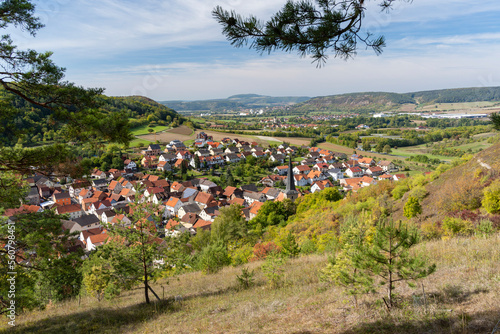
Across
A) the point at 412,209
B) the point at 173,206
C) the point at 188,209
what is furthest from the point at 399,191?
the point at 173,206

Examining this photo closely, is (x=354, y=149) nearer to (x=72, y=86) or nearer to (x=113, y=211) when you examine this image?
(x=113, y=211)

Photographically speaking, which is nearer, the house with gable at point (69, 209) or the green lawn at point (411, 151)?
the house with gable at point (69, 209)

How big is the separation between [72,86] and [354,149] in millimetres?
88388

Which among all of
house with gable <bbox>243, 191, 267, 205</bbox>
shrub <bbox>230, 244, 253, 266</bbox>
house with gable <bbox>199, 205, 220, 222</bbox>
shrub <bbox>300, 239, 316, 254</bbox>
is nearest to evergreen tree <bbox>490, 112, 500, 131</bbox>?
shrub <bbox>300, 239, 316, 254</bbox>

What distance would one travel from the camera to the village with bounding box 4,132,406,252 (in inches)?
1286

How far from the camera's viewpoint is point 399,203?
1677cm

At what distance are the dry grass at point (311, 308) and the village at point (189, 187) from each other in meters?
10.0

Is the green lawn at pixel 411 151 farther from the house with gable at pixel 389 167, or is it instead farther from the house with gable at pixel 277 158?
the house with gable at pixel 277 158

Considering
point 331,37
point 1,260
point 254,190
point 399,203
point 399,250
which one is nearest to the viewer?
point 331,37

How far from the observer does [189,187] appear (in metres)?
45.5

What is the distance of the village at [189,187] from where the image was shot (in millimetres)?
32656

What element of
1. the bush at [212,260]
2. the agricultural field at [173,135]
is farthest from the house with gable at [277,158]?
the bush at [212,260]

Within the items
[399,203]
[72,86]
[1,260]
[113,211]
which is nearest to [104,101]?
[72,86]

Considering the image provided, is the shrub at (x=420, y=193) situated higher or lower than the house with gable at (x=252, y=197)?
higher
